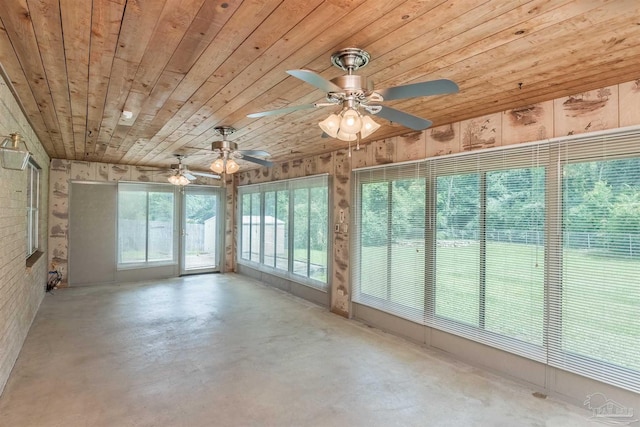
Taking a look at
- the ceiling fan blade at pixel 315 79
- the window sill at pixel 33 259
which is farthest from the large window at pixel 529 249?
the window sill at pixel 33 259

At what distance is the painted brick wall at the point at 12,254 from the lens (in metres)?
2.68

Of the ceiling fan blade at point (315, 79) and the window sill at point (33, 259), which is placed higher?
the ceiling fan blade at point (315, 79)

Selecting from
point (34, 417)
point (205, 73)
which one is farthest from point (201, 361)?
point (205, 73)

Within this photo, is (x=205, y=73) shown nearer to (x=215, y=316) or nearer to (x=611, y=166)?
(x=611, y=166)

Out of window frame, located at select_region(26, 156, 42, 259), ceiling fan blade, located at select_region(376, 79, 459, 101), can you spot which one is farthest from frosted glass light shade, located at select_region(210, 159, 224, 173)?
window frame, located at select_region(26, 156, 42, 259)

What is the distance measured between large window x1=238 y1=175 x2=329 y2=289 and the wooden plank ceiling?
246 centimetres

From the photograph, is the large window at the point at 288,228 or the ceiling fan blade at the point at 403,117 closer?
the ceiling fan blade at the point at 403,117

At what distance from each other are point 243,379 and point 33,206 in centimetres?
406

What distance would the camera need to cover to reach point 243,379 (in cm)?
299

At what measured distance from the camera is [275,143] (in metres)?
4.70

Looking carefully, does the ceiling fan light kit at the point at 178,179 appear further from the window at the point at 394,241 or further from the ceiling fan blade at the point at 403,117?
the ceiling fan blade at the point at 403,117

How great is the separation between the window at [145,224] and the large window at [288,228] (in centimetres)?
159

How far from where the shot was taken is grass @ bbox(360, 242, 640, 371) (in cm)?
251

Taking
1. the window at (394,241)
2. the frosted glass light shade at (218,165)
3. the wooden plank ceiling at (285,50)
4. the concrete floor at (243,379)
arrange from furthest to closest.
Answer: the window at (394,241) < the frosted glass light shade at (218,165) < the concrete floor at (243,379) < the wooden plank ceiling at (285,50)
